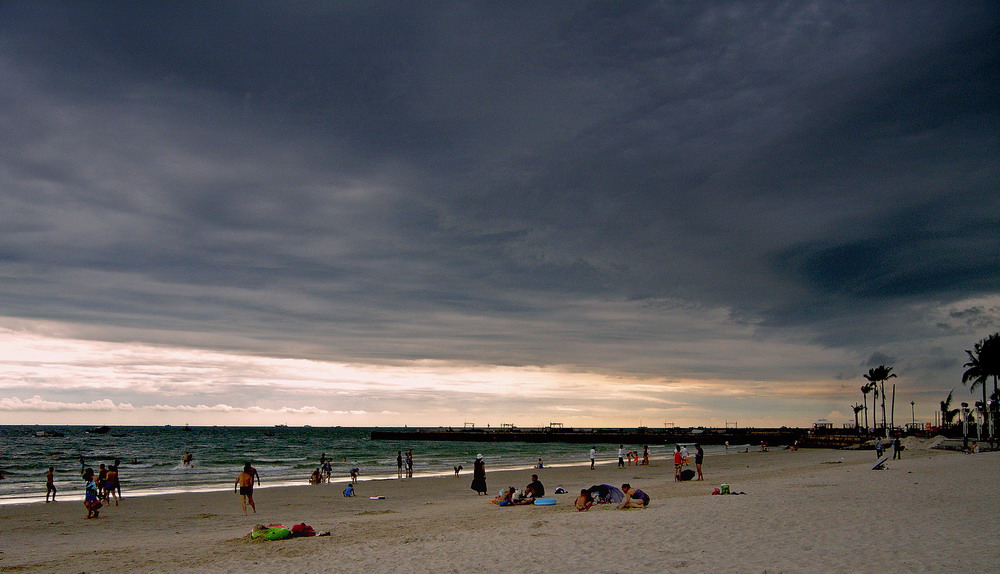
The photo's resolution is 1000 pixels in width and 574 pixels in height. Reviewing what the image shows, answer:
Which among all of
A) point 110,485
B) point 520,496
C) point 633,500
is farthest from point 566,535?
point 110,485

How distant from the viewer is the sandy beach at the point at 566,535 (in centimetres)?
1113

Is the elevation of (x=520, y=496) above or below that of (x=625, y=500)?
below

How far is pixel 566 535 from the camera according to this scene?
13852 millimetres

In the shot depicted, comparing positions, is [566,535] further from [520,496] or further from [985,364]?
[985,364]

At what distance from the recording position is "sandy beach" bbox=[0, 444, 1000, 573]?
11.1m

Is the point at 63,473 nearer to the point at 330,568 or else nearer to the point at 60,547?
the point at 60,547

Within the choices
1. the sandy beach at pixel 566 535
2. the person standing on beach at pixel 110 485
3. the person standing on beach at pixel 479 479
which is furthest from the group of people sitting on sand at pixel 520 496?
the person standing on beach at pixel 110 485

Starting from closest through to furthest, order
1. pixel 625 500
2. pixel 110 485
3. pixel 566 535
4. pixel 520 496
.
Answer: pixel 566 535
pixel 625 500
pixel 520 496
pixel 110 485

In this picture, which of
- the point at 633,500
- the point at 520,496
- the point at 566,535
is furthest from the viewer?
the point at 520,496

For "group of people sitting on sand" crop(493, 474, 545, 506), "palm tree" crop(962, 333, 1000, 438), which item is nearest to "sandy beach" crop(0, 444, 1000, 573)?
"group of people sitting on sand" crop(493, 474, 545, 506)

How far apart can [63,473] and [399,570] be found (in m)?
44.7

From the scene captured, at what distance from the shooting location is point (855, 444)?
7556cm

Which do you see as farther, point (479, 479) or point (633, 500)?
point (479, 479)

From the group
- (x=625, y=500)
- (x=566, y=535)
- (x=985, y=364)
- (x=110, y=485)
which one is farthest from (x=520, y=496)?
(x=985, y=364)
